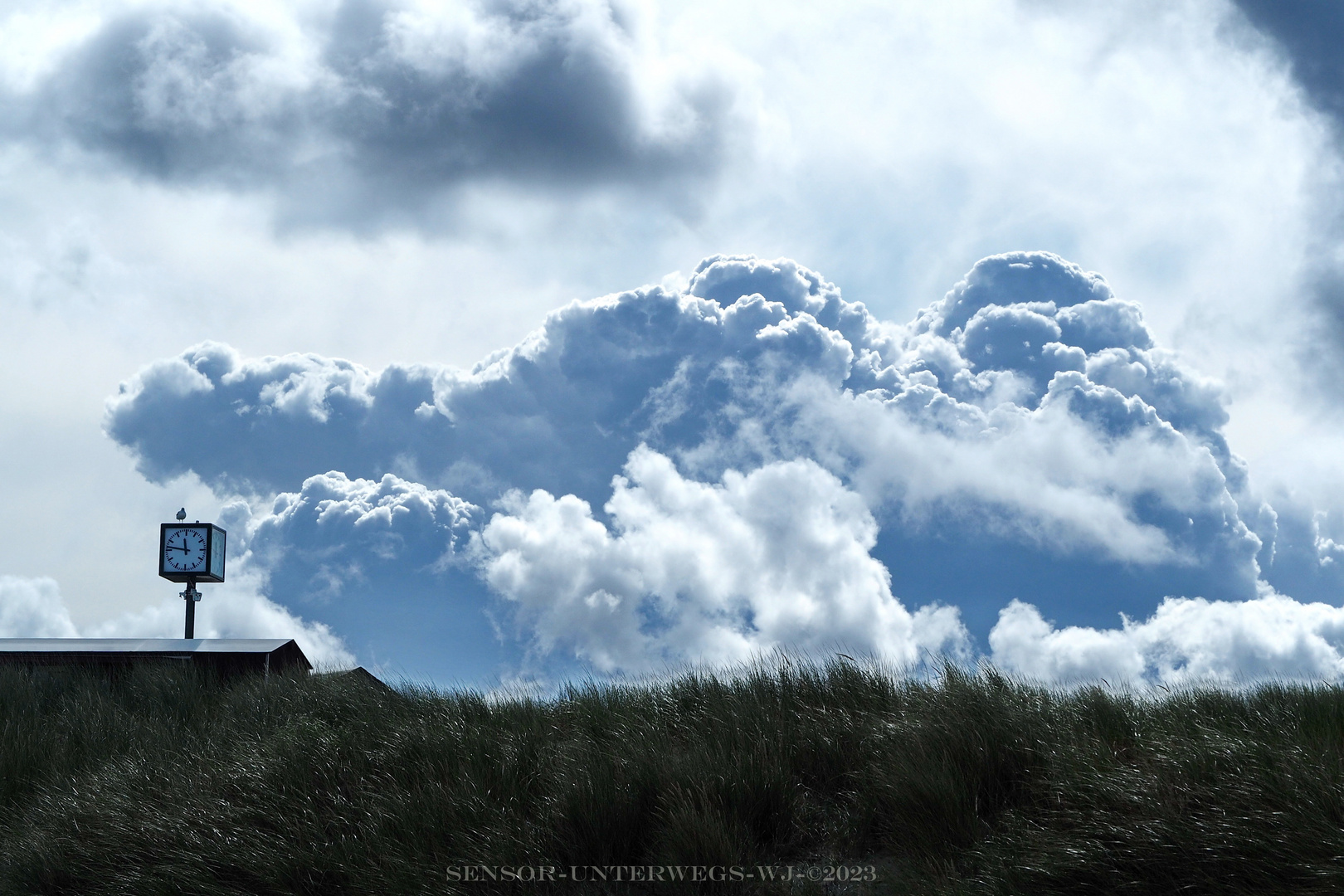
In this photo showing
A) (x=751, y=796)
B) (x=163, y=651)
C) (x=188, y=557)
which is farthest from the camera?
(x=188, y=557)

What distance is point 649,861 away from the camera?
5973 mm

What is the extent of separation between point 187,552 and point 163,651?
9.21 ft

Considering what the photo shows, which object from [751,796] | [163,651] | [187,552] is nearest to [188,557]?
[187,552]

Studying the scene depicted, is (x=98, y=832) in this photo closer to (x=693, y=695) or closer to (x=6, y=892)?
(x=6, y=892)

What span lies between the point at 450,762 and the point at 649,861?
7.87 ft

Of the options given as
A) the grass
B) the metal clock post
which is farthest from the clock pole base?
the grass

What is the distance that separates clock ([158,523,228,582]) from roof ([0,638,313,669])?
1.36m

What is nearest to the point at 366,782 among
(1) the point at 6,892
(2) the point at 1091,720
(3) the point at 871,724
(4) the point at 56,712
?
(1) the point at 6,892

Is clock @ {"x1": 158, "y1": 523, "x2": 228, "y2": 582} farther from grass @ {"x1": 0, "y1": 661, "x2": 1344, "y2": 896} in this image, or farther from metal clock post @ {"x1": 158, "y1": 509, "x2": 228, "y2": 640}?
grass @ {"x1": 0, "y1": 661, "x2": 1344, "y2": 896}

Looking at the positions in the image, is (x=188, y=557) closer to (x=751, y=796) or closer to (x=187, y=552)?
(x=187, y=552)

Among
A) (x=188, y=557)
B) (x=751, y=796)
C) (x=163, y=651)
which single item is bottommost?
(x=751, y=796)

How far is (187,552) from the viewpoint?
55.0 feet

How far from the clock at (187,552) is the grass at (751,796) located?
7.76 m

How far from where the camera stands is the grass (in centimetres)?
504
